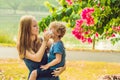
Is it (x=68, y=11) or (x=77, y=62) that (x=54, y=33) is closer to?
(x=68, y=11)

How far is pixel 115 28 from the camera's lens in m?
7.79

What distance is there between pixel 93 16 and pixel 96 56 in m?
9.29

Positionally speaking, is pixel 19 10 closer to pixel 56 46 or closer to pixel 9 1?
pixel 9 1

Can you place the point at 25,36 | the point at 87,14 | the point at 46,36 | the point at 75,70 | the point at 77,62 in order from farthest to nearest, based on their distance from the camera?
the point at 77,62 → the point at 75,70 → the point at 87,14 → the point at 25,36 → the point at 46,36

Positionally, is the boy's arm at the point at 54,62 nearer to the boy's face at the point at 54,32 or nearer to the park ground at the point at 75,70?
the boy's face at the point at 54,32

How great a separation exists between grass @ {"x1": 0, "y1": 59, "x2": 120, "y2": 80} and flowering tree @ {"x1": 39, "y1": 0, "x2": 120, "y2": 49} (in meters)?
3.14

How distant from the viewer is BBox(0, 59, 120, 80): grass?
33.4ft

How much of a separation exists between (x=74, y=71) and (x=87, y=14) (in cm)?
460

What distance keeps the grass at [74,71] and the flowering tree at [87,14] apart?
3.14 metres

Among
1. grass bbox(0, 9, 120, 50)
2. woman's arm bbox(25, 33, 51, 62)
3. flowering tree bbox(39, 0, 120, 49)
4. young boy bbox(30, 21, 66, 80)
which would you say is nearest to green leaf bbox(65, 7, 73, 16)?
flowering tree bbox(39, 0, 120, 49)

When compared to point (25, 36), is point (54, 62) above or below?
below

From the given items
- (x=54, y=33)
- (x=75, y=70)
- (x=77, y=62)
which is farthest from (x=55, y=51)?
(x=77, y=62)

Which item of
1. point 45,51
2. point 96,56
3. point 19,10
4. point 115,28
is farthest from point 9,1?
point 45,51

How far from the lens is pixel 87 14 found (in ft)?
21.7
